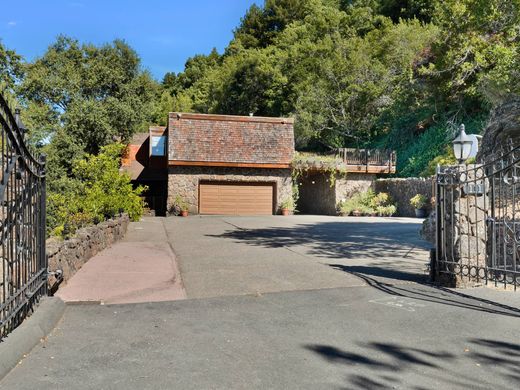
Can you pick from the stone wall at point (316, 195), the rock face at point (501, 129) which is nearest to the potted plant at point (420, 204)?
the stone wall at point (316, 195)

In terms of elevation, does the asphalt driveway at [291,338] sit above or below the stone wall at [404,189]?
below

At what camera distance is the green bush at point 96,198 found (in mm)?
12898

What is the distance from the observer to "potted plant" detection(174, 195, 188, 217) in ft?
85.3

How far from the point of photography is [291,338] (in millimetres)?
4543

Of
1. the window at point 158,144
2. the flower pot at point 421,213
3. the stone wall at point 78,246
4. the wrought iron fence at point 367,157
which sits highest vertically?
the window at point 158,144

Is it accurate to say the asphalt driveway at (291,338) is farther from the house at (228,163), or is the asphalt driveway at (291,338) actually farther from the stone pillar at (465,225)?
the house at (228,163)

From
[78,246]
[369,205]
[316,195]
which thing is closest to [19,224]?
[78,246]

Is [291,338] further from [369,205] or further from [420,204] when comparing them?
[369,205]

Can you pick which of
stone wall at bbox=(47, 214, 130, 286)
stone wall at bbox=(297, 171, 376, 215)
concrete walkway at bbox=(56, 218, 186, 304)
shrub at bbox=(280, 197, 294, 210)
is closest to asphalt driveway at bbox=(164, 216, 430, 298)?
concrete walkway at bbox=(56, 218, 186, 304)

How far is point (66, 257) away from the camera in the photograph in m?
7.36

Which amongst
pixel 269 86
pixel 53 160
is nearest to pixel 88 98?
pixel 53 160

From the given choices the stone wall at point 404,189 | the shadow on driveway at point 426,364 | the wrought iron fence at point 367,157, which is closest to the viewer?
the shadow on driveway at point 426,364

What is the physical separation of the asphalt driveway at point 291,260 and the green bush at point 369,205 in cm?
1129

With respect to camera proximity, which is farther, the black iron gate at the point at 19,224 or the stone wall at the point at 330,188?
the stone wall at the point at 330,188
